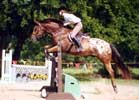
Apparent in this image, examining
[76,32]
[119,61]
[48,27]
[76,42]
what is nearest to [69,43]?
[76,42]

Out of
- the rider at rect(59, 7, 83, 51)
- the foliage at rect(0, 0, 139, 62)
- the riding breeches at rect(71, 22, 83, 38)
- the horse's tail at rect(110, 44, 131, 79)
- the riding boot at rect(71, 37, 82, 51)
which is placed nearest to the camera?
the rider at rect(59, 7, 83, 51)

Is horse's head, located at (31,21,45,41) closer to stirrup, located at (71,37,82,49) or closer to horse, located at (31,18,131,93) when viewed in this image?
horse, located at (31,18,131,93)

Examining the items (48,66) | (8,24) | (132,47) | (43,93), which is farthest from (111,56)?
(132,47)

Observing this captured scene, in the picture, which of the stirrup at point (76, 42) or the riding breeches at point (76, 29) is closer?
the riding breeches at point (76, 29)

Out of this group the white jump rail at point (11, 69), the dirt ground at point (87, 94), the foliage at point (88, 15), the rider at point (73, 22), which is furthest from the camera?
the foliage at point (88, 15)

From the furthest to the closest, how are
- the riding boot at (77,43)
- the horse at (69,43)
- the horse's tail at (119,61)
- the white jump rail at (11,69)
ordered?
the white jump rail at (11,69) → the horse's tail at (119,61) → the riding boot at (77,43) → the horse at (69,43)

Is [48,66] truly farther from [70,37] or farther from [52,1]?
[70,37]

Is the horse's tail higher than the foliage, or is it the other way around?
the foliage

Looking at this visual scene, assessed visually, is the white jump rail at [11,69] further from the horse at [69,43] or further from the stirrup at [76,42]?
the stirrup at [76,42]

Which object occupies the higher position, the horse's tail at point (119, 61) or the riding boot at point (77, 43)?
the riding boot at point (77, 43)

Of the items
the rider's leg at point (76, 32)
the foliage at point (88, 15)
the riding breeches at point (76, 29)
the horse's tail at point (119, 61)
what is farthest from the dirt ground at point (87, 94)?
the foliage at point (88, 15)

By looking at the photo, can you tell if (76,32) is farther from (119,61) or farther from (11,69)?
(11,69)

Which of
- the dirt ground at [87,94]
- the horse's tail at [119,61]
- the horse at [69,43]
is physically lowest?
the dirt ground at [87,94]

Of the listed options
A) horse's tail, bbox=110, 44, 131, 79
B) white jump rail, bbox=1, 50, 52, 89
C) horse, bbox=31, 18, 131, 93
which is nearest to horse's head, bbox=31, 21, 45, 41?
horse, bbox=31, 18, 131, 93
